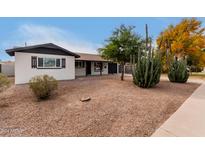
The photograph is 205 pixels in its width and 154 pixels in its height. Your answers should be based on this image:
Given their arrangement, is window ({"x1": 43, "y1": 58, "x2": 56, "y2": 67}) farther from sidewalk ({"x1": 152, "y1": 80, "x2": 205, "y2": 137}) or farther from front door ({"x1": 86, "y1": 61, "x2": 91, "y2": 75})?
sidewalk ({"x1": 152, "y1": 80, "x2": 205, "y2": 137})

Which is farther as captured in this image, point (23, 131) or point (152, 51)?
point (152, 51)

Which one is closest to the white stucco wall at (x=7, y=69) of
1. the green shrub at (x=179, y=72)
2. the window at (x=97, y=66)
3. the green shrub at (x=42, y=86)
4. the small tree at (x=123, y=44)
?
the window at (x=97, y=66)

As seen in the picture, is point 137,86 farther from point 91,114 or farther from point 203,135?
point 203,135

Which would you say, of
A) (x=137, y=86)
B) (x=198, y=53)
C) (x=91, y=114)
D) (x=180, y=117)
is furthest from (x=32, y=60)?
(x=198, y=53)

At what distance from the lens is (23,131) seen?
159 inches

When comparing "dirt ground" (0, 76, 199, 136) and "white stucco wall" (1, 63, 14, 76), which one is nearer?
"dirt ground" (0, 76, 199, 136)

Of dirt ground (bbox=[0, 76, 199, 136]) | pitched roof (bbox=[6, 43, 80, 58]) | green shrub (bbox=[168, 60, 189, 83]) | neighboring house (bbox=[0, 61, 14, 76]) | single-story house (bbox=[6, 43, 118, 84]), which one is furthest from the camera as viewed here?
neighboring house (bbox=[0, 61, 14, 76])

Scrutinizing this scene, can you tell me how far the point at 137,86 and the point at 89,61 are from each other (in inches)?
537

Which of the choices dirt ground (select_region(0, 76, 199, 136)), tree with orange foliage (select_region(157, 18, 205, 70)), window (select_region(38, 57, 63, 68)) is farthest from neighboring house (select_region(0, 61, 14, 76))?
tree with orange foliage (select_region(157, 18, 205, 70))

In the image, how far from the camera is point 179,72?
13.6m

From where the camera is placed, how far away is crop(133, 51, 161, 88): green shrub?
9203 millimetres

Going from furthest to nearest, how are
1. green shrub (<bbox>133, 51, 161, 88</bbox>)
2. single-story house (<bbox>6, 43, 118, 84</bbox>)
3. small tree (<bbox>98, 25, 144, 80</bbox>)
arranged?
small tree (<bbox>98, 25, 144, 80</bbox>) < single-story house (<bbox>6, 43, 118, 84</bbox>) < green shrub (<bbox>133, 51, 161, 88</bbox>)

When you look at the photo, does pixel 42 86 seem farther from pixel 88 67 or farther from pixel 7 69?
pixel 7 69

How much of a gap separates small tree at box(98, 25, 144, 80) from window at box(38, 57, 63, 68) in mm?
4737
